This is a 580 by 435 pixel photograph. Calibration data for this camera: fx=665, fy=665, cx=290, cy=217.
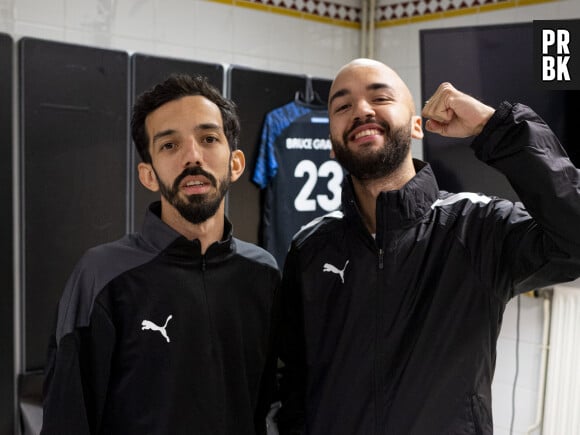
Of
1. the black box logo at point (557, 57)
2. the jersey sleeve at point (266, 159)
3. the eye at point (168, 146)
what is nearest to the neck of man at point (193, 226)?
the eye at point (168, 146)

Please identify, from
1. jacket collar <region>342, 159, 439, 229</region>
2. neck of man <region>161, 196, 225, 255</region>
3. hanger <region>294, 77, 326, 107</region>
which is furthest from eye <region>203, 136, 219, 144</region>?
hanger <region>294, 77, 326, 107</region>

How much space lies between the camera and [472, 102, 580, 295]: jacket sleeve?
1.24 meters

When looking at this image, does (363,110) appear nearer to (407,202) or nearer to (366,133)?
(366,133)

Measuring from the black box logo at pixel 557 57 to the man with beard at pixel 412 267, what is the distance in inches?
51.4

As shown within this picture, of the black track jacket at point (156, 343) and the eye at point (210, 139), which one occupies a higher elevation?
the eye at point (210, 139)

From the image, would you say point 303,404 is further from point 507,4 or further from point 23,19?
point 507,4

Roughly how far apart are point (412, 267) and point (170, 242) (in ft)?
1.81

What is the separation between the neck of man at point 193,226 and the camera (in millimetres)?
1582

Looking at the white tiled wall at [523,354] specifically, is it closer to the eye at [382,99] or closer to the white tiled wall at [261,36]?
the white tiled wall at [261,36]

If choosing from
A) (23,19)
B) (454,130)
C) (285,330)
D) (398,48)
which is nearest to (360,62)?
(454,130)

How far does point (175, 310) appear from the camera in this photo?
4.89ft

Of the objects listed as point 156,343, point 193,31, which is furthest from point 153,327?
point 193,31

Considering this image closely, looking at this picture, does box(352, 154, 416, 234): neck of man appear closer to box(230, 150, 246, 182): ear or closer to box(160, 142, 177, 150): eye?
box(230, 150, 246, 182): ear

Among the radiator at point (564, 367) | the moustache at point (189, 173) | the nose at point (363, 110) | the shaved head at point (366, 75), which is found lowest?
the radiator at point (564, 367)
